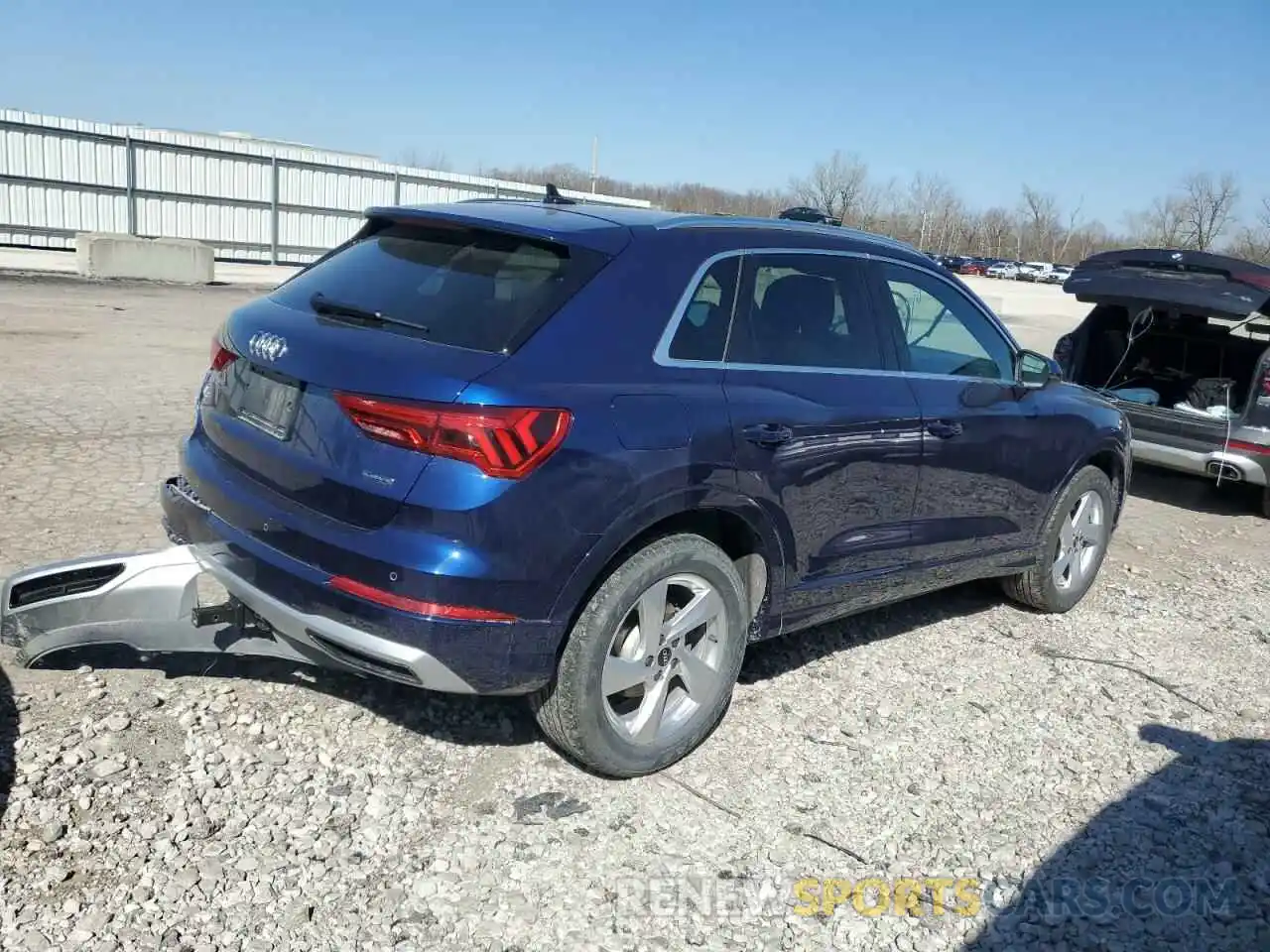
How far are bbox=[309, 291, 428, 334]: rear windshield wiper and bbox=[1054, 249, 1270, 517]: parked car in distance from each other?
20.9 ft

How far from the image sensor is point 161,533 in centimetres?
532

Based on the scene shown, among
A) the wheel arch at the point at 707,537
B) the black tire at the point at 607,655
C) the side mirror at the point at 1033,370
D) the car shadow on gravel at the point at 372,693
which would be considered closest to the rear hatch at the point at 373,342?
the wheel arch at the point at 707,537

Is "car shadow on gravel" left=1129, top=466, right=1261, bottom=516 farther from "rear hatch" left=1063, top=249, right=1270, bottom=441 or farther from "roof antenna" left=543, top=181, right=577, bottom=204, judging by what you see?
"roof antenna" left=543, top=181, right=577, bottom=204

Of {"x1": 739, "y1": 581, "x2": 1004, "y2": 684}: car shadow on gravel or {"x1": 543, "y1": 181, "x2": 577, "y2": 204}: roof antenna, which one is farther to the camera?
{"x1": 739, "y1": 581, "x2": 1004, "y2": 684}: car shadow on gravel

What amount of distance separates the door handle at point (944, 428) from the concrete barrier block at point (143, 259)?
1661cm

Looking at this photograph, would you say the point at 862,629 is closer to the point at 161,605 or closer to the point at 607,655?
the point at 607,655

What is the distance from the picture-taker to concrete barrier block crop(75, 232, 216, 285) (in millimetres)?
17641

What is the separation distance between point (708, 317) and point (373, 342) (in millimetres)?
1120

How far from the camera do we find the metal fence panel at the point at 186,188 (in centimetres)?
2158

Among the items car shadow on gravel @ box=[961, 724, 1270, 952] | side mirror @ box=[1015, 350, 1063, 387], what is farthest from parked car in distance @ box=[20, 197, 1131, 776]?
car shadow on gravel @ box=[961, 724, 1270, 952]

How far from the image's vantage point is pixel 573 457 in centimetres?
310

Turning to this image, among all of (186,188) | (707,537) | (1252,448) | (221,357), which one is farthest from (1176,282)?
(186,188)

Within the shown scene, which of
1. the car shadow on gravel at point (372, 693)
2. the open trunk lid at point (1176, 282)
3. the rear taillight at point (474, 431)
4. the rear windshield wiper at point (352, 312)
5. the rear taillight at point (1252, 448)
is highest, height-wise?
the open trunk lid at point (1176, 282)

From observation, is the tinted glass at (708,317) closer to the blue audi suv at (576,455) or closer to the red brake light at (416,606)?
the blue audi suv at (576,455)
